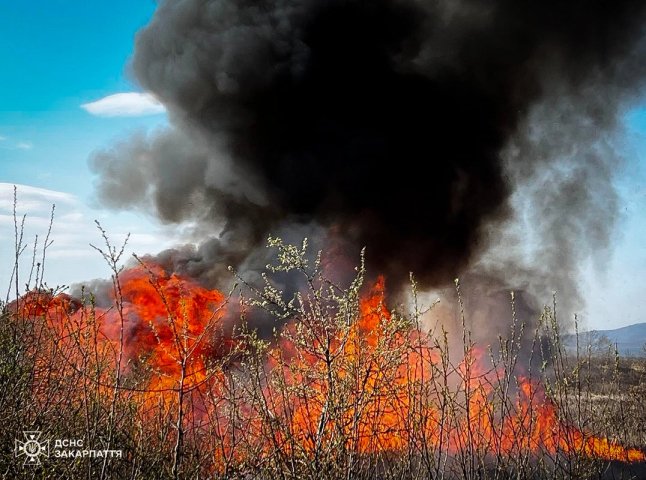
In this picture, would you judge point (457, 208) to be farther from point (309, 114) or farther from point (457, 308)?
point (309, 114)

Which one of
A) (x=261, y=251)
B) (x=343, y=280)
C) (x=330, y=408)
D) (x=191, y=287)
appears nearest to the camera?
(x=330, y=408)

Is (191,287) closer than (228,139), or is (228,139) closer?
(191,287)

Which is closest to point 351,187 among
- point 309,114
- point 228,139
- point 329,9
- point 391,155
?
point 391,155

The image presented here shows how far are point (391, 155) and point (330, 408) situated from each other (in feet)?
73.9

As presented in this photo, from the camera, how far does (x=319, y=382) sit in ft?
19.0

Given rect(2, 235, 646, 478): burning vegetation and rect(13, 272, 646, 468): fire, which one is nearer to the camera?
rect(2, 235, 646, 478): burning vegetation

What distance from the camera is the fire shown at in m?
3.44

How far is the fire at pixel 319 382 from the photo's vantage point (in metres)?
3.44

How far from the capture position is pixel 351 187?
23.5 meters

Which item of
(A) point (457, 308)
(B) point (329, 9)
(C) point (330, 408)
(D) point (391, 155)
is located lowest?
(C) point (330, 408)

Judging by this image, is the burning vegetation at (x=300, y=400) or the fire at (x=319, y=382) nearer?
the burning vegetation at (x=300, y=400)

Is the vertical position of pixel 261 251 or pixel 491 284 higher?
pixel 261 251

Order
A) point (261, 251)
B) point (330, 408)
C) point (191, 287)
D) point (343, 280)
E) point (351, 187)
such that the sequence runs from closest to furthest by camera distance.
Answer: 1. point (330, 408)
2. point (191, 287)
3. point (343, 280)
4. point (261, 251)
5. point (351, 187)

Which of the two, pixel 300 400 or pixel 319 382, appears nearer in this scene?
pixel 300 400
